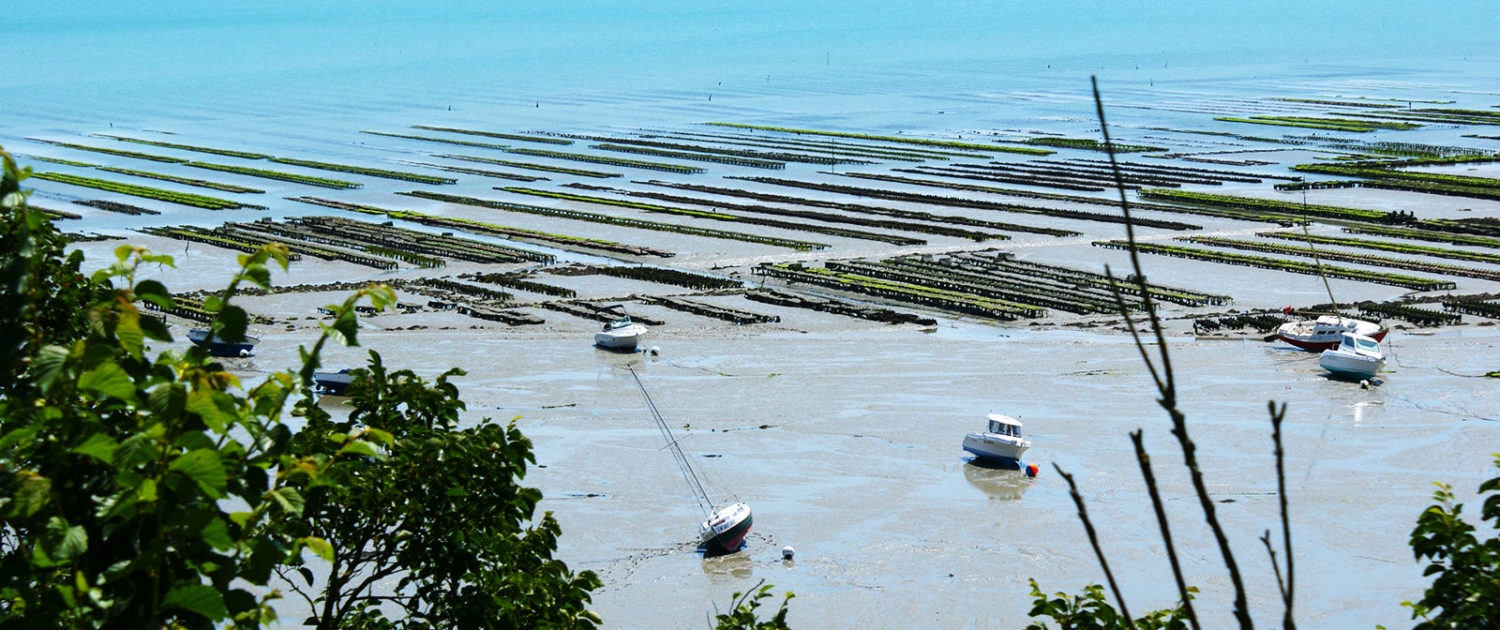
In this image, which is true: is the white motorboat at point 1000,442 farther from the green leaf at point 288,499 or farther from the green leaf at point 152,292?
the green leaf at point 288,499

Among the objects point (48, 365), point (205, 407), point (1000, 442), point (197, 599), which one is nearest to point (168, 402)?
point (205, 407)

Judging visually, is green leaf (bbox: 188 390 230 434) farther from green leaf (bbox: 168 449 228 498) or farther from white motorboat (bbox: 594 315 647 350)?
white motorboat (bbox: 594 315 647 350)

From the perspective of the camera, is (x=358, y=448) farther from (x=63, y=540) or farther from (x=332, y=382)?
(x=332, y=382)

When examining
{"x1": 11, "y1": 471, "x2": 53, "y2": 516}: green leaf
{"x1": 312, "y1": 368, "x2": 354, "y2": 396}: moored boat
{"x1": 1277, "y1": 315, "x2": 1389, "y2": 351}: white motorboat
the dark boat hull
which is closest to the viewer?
{"x1": 11, "y1": 471, "x2": 53, "y2": 516}: green leaf

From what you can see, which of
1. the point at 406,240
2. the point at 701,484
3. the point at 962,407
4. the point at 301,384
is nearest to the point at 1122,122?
the point at 406,240

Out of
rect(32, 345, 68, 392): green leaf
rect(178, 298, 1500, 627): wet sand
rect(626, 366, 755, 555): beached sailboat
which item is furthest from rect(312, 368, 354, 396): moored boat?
rect(32, 345, 68, 392): green leaf

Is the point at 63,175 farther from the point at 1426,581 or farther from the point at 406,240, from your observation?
the point at 1426,581
